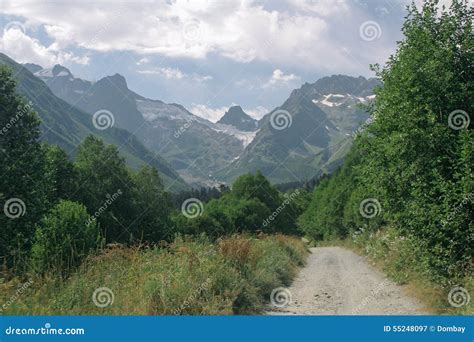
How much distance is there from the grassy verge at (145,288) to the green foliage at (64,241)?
48 cm

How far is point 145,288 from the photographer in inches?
405

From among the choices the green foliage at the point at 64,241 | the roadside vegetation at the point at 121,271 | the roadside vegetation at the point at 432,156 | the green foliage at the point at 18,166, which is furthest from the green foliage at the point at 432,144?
the green foliage at the point at 18,166

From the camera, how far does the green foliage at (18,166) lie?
27875 millimetres

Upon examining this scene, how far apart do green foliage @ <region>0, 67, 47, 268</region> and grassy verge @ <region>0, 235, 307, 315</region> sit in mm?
16681

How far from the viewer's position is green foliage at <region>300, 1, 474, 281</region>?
1325 cm

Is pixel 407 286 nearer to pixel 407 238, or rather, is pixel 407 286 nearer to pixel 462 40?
pixel 407 238

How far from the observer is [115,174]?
217 ft

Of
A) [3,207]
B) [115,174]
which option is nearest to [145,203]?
[115,174]

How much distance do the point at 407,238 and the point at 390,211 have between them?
4.80ft

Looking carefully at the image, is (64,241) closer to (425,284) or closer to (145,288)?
(145,288)

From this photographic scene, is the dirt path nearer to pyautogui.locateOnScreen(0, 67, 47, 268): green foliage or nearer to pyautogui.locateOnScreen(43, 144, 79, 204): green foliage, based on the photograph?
pyautogui.locateOnScreen(0, 67, 47, 268): green foliage

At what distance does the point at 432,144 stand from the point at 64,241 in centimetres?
1098

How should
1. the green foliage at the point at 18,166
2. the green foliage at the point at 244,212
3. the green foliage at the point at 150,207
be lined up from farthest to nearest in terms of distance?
1. the green foliage at the point at 244,212
2. the green foliage at the point at 150,207
3. the green foliage at the point at 18,166

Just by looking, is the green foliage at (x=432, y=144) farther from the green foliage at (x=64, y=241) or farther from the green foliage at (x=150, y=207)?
the green foliage at (x=150, y=207)
